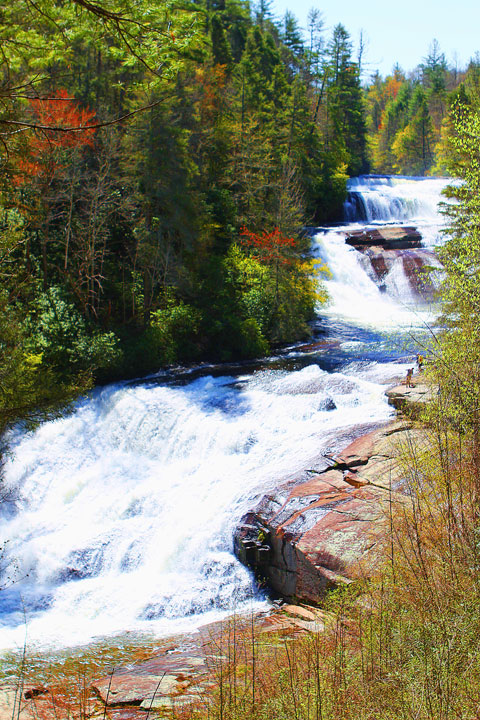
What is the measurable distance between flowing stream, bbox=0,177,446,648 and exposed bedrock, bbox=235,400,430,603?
1.43ft

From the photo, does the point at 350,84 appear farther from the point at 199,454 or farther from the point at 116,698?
the point at 116,698

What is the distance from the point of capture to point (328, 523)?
9344 mm

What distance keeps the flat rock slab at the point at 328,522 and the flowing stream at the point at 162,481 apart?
1.44 feet

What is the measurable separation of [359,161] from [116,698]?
4733 centimetres

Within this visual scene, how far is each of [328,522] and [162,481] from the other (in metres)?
4.52

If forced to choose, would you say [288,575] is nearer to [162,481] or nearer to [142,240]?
[162,481]

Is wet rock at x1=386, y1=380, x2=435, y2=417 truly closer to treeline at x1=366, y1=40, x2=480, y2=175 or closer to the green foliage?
the green foliage

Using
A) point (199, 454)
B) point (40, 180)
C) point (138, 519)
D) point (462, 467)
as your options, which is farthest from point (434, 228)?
point (462, 467)

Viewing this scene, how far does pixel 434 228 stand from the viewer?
29672 millimetres

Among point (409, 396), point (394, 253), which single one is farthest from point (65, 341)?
point (394, 253)

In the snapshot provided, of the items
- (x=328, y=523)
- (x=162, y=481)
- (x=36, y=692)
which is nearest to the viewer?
(x=36, y=692)

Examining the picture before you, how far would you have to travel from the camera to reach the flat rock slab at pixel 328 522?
862cm

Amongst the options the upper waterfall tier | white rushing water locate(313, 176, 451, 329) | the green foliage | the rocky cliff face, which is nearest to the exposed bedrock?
the green foliage

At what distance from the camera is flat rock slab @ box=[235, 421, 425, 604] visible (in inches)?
340
